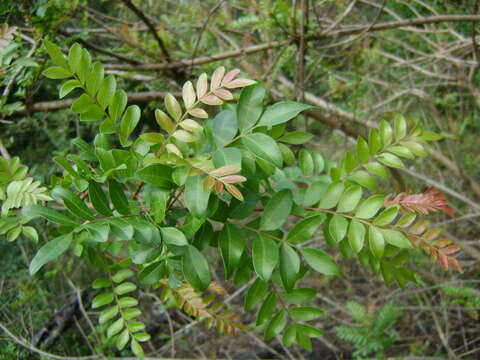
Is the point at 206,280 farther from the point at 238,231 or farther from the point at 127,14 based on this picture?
the point at 127,14

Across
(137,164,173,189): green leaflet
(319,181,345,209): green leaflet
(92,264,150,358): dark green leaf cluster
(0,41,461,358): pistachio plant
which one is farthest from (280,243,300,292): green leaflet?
(92,264,150,358): dark green leaf cluster

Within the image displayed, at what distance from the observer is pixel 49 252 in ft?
1.43

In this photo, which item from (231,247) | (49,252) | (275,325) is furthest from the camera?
(275,325)

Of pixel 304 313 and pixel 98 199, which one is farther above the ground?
pixel 98 199

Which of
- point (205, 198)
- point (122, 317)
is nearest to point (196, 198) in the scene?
point (205, 198)

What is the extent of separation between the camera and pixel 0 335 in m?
1.21

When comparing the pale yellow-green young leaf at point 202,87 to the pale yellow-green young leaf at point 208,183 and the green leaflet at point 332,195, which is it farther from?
the green leaflet at point 332,195

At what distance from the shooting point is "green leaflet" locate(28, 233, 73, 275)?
16.4 inches

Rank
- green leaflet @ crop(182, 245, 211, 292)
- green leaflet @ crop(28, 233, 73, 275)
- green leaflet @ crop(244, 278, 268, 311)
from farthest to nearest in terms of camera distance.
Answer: green leaflet @ crop(244, 278, 268, 311) → green leaflet @ crop(182, 245, 211, 292) → green leaflet @ crop(28, 233, 73, 275)

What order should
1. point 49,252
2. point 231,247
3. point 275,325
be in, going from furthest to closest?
point 275,325, point 231,247, point 49,252

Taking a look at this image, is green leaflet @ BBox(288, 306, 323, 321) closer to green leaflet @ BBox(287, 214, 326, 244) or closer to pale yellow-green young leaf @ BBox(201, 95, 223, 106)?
green leaflet @ BBox(287, 214, 326, 244)

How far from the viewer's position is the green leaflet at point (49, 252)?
16.4 inches

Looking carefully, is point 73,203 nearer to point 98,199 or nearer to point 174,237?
point 98,199

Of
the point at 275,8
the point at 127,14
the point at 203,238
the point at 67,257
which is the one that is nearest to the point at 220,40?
the point at 275,8
